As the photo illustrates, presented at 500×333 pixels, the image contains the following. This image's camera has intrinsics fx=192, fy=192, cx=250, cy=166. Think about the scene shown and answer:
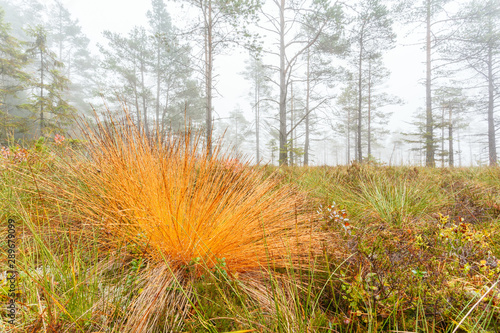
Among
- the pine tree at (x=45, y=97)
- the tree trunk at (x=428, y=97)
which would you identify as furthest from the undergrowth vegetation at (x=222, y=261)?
the tree trunk at (x=428, y=97)

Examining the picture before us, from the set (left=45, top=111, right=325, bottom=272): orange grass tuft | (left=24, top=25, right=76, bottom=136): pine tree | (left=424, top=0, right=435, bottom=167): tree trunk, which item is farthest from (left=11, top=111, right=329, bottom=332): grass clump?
(left=424, top=0, right=435, bottom=167): tree trunk

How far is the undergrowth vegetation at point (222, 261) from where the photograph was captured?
2.70ft

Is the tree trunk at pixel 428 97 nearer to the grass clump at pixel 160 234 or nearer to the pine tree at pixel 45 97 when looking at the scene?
the grass clump at pixel 160 234

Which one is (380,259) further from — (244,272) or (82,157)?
(82,157)

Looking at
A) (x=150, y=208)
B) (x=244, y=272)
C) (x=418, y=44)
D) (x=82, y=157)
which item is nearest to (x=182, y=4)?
(x=82, y=157)

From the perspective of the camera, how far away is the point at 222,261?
1.08 meters

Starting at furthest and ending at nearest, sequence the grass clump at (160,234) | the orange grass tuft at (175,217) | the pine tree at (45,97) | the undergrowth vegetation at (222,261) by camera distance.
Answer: the pine tree at (45,97) < the orange grass tuft at (175,217) < the grass clump at (160,234) < the undergrowth vegetation at (222,261)

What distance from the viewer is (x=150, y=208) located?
4.49 ft

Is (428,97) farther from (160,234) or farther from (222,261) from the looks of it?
(160,234)

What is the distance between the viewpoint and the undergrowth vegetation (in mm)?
823

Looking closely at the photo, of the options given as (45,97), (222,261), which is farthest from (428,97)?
(45,97)

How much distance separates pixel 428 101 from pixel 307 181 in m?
13.1

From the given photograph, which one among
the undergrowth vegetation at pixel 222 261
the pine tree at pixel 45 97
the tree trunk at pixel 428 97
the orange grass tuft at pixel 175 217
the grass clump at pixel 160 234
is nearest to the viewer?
the undergrowth vegetation at pixel 222 261

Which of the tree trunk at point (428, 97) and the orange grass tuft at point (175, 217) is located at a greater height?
the tree trunk at point (428, 97)
